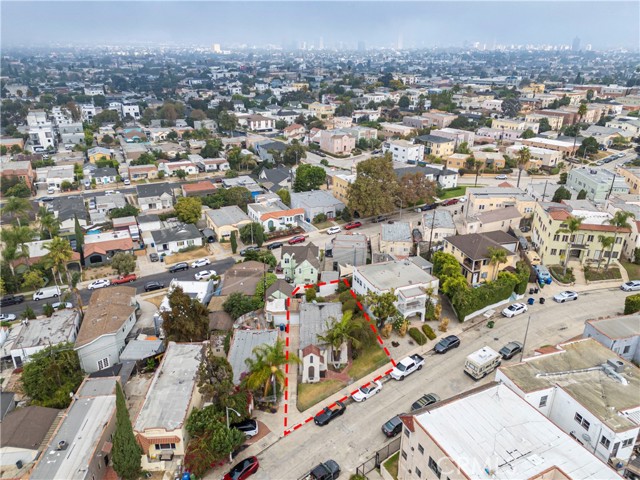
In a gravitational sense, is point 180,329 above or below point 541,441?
below

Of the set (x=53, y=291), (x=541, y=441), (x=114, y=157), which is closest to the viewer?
(x=541, y=441)

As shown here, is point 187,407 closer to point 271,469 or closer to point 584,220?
point 271,469

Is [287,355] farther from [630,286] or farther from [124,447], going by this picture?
[630,286]

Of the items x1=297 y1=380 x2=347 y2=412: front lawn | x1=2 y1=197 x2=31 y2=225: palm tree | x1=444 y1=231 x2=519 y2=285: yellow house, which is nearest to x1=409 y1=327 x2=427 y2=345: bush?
x1=297 y1=380 x2=347 y2=412: front lawn

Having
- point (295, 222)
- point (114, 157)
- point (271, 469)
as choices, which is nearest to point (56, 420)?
point (271, 469)

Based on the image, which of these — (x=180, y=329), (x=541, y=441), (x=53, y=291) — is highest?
(x=541, y=441)

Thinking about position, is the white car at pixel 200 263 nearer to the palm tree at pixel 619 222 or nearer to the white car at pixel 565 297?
the white car at pixel 565 297

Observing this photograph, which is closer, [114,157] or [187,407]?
[187,407]
